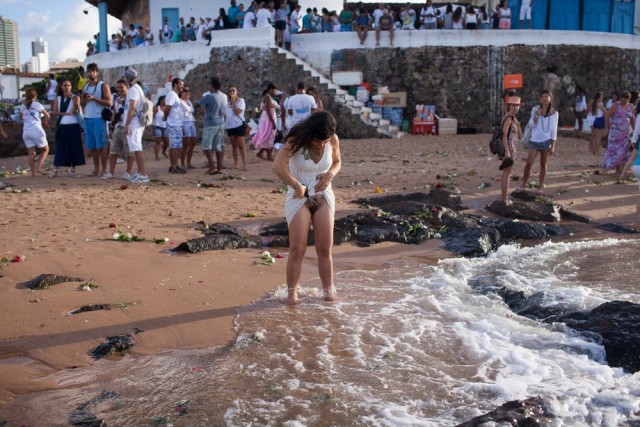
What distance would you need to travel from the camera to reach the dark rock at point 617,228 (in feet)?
28.3

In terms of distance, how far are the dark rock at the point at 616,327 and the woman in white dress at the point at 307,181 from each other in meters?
2.10

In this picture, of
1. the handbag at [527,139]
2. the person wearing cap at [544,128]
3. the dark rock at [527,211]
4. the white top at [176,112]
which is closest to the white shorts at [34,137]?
the white top at [176,112]

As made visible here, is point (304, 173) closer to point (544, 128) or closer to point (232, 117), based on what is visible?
point (544, 128)

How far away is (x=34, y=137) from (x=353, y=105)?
37.2 feet

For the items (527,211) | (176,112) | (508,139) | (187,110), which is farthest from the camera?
(187,110)

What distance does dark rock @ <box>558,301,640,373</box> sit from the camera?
4.36m

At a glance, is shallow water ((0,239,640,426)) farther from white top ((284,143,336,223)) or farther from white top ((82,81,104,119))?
white top ((82,81,104,119))

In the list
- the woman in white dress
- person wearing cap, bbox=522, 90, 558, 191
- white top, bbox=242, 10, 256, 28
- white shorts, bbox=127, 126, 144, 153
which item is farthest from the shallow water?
white top, bbox=242, 10, 256, 28

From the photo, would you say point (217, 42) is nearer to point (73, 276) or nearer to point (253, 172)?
point (253, 172)

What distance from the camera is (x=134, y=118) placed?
418 inches

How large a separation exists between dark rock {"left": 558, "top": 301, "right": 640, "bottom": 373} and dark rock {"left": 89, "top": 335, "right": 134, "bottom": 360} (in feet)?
11.0

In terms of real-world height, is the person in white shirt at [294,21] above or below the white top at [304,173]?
above

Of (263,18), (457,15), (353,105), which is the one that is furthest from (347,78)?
(457,15)

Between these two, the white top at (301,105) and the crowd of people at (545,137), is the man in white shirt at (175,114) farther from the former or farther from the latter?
the crowd of people at (545,137)
